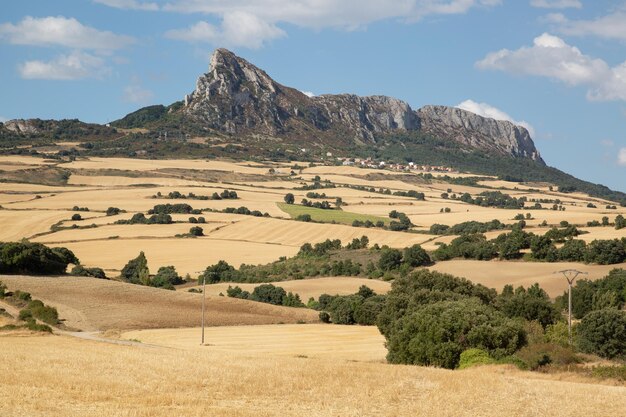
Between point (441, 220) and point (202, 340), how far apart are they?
93238mm

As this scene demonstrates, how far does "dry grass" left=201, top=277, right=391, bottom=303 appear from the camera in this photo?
9738 cm

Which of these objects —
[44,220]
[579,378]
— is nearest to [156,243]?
[44,220]

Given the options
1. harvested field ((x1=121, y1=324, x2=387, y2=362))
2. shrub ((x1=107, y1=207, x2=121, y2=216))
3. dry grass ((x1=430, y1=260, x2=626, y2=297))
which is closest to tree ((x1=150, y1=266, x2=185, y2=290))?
harvested field ((x1=121, y1=324, x2=387, y2=362))

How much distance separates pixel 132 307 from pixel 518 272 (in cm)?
4573

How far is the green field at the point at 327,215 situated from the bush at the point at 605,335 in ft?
288

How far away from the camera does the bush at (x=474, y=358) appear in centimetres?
4731

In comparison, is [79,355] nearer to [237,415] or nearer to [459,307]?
[237,415]

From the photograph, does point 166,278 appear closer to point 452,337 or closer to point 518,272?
point 518,272

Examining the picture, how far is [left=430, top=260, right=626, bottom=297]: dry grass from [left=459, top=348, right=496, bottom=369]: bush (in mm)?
44223

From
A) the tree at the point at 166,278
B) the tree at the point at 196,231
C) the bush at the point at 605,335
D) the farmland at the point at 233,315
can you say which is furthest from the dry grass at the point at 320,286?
the bush at the point at 605,335

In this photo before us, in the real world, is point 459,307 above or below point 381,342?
above

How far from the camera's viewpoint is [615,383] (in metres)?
42.2

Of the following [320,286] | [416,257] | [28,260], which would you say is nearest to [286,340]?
[320,286]

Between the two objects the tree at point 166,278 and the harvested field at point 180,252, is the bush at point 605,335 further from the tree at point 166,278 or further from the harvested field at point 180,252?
the harvested field at point 180,252
